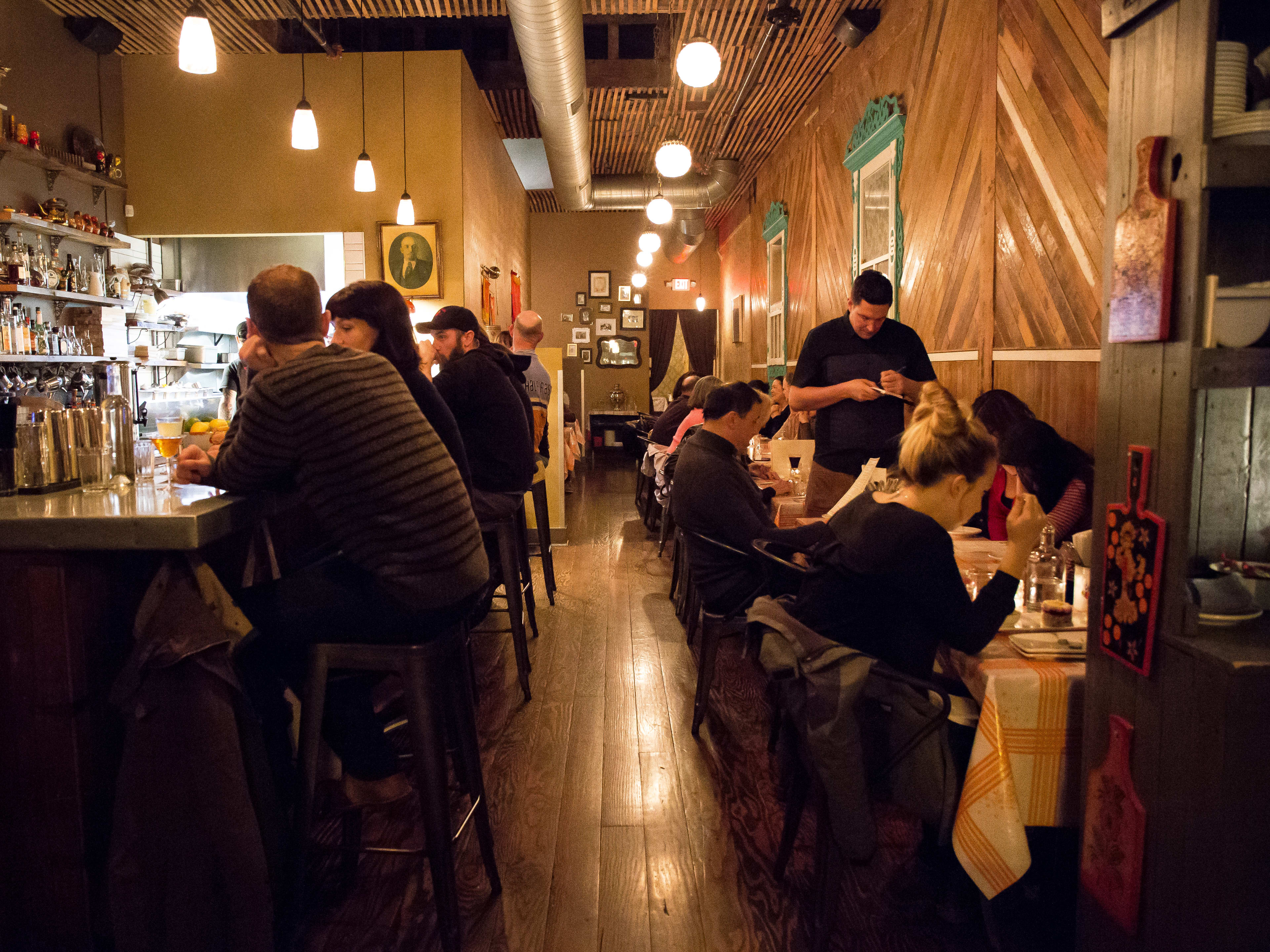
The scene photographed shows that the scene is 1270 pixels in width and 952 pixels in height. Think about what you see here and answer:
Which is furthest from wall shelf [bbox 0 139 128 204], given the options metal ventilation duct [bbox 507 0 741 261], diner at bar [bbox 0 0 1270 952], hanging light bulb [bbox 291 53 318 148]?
metal ventilation duct [bbox 507 0 741 261]

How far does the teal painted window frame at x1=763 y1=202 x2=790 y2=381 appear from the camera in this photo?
892cm

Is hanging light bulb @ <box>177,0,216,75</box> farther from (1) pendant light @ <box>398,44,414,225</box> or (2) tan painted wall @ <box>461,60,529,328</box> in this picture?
(2) tan painted wall @ <box>461,60,529,328</box>

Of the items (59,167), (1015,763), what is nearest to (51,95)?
(59,167)

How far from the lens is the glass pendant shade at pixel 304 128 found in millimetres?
4930

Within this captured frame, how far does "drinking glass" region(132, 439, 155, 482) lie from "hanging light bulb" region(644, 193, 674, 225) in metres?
6.88

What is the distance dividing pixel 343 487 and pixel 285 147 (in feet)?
20.7

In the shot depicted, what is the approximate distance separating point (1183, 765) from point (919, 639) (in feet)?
1.85

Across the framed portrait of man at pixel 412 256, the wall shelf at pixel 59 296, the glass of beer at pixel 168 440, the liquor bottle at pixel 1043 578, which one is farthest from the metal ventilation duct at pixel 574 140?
the liquor bottle at pixel 1043 578

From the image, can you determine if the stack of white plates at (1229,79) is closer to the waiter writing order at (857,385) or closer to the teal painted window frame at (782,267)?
the waiter writing order at (857,385)

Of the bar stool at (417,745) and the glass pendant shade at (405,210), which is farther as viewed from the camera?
the glass pendant shade at (405,210)

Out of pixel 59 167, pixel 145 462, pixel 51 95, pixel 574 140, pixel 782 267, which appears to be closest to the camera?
pixel 145 462

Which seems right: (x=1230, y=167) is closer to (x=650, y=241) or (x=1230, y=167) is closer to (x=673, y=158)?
(x=673, y=158)

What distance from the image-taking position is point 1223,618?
1498mm

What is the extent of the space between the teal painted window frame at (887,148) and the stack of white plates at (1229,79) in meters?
3.83
